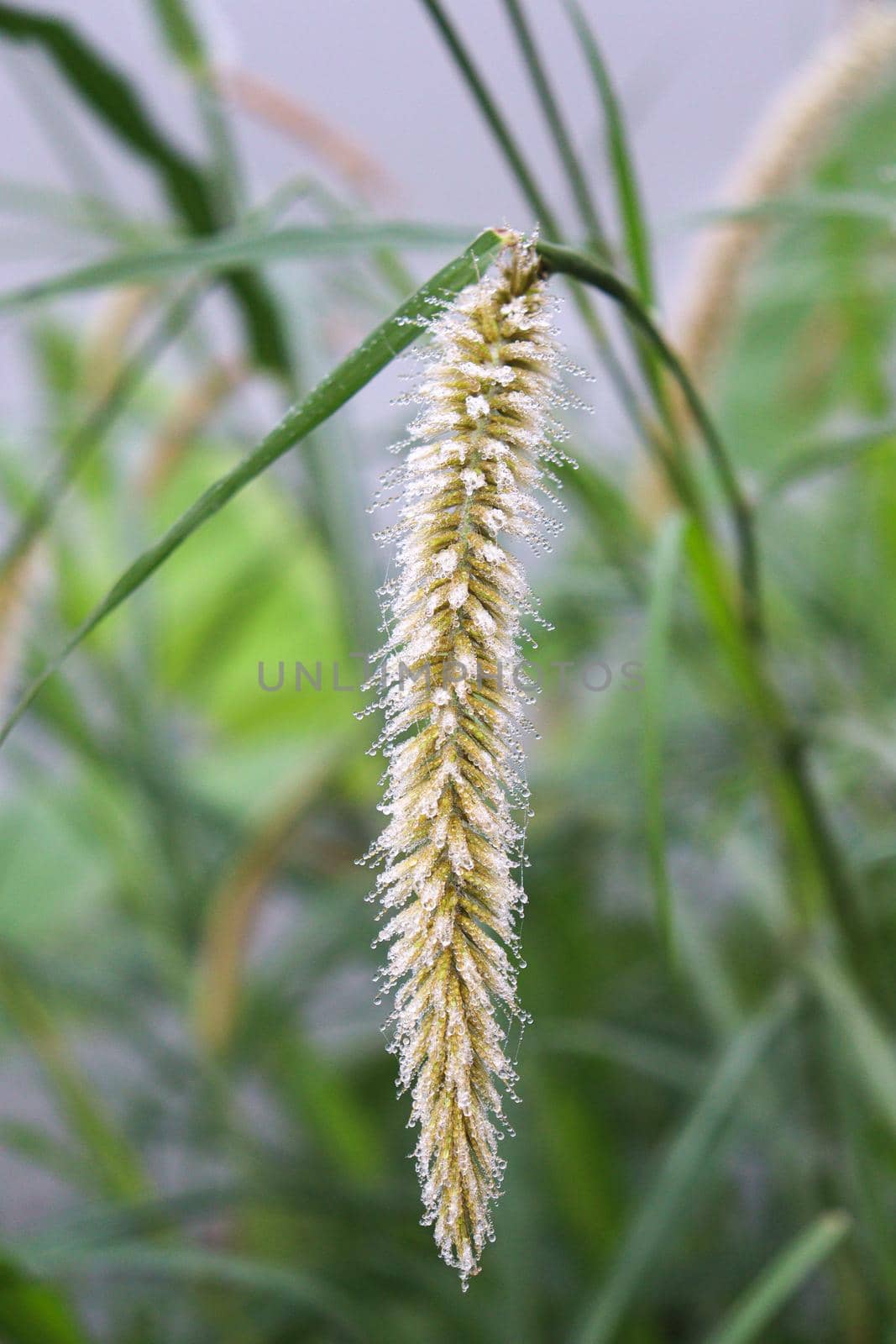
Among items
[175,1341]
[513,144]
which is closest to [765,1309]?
[513,144]

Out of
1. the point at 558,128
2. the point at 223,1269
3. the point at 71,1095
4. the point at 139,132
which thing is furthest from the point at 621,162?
the point at 71,1095

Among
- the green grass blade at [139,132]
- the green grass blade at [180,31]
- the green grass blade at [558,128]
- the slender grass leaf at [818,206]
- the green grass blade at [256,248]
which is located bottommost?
the green grass blade at [256,248]

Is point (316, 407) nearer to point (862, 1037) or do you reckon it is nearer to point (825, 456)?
point (825, 456)

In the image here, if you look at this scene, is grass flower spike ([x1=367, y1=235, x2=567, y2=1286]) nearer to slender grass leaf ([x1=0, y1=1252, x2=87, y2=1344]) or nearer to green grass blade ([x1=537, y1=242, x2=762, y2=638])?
green grass blade ([x1=537, y1=242, x2=762, y2=638])

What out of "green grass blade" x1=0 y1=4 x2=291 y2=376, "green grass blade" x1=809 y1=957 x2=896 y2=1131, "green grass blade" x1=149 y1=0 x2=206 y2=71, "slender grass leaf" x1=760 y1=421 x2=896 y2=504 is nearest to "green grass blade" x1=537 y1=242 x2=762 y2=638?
"slender grass leaf" x1=760 y1=421 x2=896 y2=504

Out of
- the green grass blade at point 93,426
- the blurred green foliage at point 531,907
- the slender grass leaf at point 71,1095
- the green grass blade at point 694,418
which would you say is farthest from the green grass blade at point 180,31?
the slender grass leaf at point 71,1095

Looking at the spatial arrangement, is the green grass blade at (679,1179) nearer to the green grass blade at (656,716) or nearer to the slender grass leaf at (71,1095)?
the green grass blade at (656,716)
